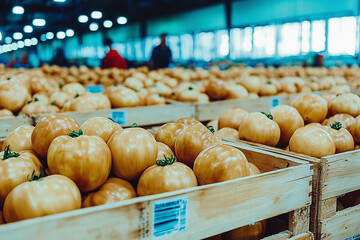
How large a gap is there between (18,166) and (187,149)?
78cm

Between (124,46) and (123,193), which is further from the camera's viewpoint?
(124,46)

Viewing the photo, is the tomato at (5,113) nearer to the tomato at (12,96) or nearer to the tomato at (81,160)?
the tomato at (12,96)

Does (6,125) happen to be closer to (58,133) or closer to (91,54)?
(58,133)

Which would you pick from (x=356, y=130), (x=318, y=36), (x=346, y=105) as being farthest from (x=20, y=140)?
(x=318, y=36)

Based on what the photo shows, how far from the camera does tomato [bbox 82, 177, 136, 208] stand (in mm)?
1493

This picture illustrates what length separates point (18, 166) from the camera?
1.48 metres

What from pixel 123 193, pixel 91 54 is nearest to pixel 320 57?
pixel 123 193

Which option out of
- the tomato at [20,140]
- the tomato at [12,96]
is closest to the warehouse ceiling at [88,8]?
the tomato at [12,96]

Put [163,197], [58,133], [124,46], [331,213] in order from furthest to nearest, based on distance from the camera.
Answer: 1. [124,46]
2. [331,213]
3. [58,133]
4. [163,197]

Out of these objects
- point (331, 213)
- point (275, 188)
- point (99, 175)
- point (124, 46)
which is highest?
point (124, 46)

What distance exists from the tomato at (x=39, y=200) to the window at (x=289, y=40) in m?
13.7

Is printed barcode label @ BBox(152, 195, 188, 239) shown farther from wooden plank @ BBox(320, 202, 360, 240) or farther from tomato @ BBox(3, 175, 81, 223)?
wooden plank @ BBox(320, 202, 360, 240)

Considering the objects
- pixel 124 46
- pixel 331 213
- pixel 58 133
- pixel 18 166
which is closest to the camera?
pixel 18 166

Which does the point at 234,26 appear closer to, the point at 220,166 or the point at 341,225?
the point at 341,225
